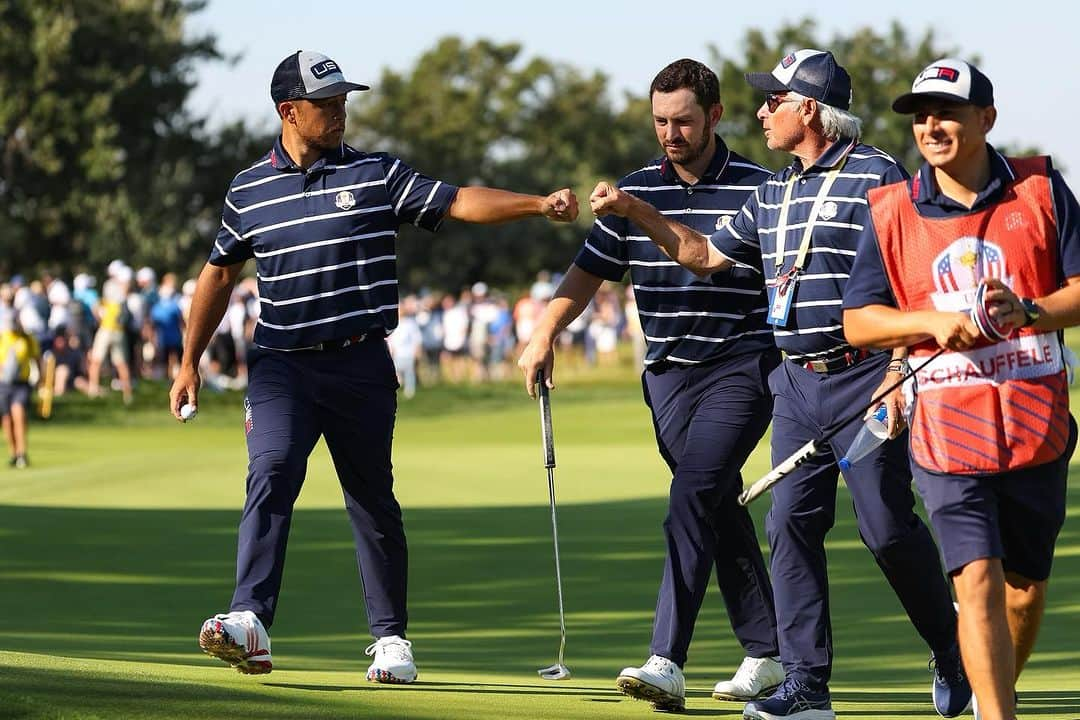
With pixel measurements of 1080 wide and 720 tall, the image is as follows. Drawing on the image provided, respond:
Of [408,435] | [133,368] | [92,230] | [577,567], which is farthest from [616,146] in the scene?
[577,567]

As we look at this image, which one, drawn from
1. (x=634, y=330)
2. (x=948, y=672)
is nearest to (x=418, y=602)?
(x=948, y=672)

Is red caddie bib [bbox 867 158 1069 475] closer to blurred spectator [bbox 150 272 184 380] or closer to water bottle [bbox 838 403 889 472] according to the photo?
water bottle [bbox 838 403 889 472]

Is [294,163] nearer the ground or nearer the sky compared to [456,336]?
nearer the sky

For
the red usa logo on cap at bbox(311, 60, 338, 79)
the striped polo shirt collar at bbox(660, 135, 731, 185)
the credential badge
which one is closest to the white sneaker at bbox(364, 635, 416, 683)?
the striped polo shirt collar at bbox(660, 135, 731, 185)

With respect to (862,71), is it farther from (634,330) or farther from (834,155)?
(834,155)

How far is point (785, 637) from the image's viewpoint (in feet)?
23.0

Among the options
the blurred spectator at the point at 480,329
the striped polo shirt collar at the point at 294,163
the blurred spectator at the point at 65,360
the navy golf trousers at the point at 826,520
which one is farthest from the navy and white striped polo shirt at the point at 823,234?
the blurred spectator at the point at 480,329

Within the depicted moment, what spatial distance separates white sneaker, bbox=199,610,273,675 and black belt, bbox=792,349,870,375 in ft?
6.98

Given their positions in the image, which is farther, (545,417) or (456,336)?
(456,336)

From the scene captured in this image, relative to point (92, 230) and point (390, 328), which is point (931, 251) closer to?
point (390, 328)

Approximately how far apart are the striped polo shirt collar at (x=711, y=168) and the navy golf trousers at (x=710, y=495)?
695 mm

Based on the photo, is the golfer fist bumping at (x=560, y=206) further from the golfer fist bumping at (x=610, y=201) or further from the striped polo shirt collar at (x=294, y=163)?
the striped polo shirt collar at (x=294, y=163)

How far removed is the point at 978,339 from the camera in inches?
219

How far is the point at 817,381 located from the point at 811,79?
3.43 ft
